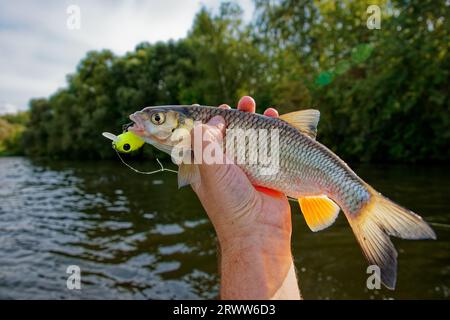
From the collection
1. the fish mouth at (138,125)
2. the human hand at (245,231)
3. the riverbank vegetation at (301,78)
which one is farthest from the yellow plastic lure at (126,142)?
the riverbank vegetation at (301,78)

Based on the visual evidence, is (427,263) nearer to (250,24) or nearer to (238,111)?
(238,111)

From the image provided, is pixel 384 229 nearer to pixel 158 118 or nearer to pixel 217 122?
pixel 217 122

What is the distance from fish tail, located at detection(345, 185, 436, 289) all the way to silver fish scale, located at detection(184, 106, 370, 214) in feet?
0.68

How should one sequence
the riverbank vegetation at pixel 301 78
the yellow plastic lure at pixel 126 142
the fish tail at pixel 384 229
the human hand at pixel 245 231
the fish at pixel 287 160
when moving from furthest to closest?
the riverbank vegetation at pixel 301 78, the yellow plastic lure at pixel 126 142, the fish at pixel 287 160, the human hand at pixel 245 231, the fish tail at pixel 384 229

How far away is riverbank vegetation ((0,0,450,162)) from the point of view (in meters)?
28.0

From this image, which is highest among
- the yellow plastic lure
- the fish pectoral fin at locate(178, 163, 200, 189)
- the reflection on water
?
the yellow plastic lure

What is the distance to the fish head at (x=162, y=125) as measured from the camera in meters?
3.03

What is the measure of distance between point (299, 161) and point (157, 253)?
7407 millimetres

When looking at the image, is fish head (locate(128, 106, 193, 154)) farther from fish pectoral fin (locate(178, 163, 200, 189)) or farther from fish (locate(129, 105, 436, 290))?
fish pectoral fin (locate(178, 163, 200, 189))

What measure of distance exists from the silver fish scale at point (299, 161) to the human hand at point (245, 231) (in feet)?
0.43

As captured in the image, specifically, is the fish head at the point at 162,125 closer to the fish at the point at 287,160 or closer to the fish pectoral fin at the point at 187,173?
the fish at the point at 287,160

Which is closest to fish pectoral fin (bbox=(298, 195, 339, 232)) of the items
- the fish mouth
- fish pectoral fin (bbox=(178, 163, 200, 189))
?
fish pectoral fin (bbox=(178, 163, 200, 189))

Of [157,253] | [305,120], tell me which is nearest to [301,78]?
[157,253]

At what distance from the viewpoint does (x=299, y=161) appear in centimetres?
303
